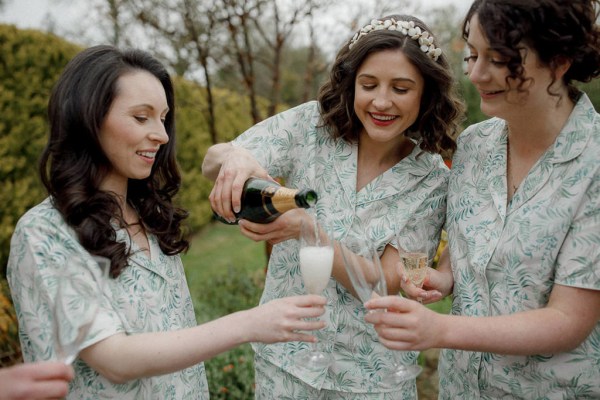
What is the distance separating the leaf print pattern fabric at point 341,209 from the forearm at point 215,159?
0.33 feet

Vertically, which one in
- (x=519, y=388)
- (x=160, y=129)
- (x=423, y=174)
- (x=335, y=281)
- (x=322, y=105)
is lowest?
(x=519, y=388)

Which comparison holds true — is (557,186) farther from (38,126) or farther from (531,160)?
(38,126)

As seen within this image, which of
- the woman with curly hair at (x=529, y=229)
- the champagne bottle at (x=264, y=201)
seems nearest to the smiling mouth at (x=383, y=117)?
the woman with curly hair at (x=529, y=229)

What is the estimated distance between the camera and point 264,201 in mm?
2340

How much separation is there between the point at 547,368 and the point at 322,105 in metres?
1.69

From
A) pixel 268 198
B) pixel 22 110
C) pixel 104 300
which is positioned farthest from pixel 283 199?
pixel 22 110

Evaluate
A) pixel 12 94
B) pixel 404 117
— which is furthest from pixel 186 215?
pixel 12 94

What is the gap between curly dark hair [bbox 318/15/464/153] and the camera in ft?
8.75

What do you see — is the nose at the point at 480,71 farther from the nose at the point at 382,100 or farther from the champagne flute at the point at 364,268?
the champagne flute at the point at 364,268

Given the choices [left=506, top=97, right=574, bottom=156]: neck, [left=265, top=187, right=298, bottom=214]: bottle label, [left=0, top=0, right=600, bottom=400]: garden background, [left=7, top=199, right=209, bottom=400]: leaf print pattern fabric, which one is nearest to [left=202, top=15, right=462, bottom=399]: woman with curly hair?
[left=265, top=187, right=298, bottom=214]: bottle label

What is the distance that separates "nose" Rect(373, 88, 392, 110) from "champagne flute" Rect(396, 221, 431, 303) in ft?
1.94

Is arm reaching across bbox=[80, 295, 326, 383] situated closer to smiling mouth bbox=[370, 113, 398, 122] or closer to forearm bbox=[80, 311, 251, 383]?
forearm bbox=[80, 311, 251, 383]

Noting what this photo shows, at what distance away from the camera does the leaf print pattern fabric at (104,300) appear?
1857mm

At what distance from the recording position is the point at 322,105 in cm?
297
